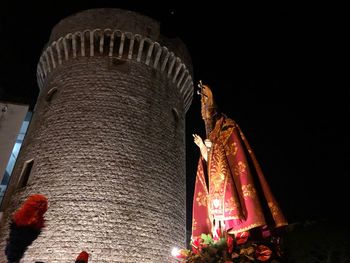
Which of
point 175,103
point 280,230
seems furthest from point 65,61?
point 280,230

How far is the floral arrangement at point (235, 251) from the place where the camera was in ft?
10.8

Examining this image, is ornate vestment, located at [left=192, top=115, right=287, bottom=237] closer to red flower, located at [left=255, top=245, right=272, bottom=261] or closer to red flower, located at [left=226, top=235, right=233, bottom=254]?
red flower, located at [left=226, top=235, right=233, bottom=254]

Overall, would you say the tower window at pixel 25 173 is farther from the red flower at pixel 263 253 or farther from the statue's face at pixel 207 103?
the red flower at pixel 263 253

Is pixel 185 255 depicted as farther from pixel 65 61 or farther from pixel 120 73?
pixel 65 61

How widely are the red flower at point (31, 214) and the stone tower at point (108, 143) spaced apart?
135 inches

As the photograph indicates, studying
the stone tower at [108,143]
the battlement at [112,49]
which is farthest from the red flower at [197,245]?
the battlement at [112,49]

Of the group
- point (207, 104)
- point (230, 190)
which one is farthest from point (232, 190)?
point (207, 104)

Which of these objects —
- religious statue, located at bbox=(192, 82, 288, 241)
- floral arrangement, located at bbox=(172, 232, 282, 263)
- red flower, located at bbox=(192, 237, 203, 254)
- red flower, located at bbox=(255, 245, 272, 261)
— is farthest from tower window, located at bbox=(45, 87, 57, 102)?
red flower, located at bbox=(255, 245, 272, 261)

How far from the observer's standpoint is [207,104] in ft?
16.9

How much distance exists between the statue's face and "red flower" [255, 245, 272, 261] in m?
2.25

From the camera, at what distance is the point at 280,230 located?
374cm

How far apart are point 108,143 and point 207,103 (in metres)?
4.84

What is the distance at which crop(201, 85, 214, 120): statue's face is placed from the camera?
508 cm

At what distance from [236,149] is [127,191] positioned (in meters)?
5.22
